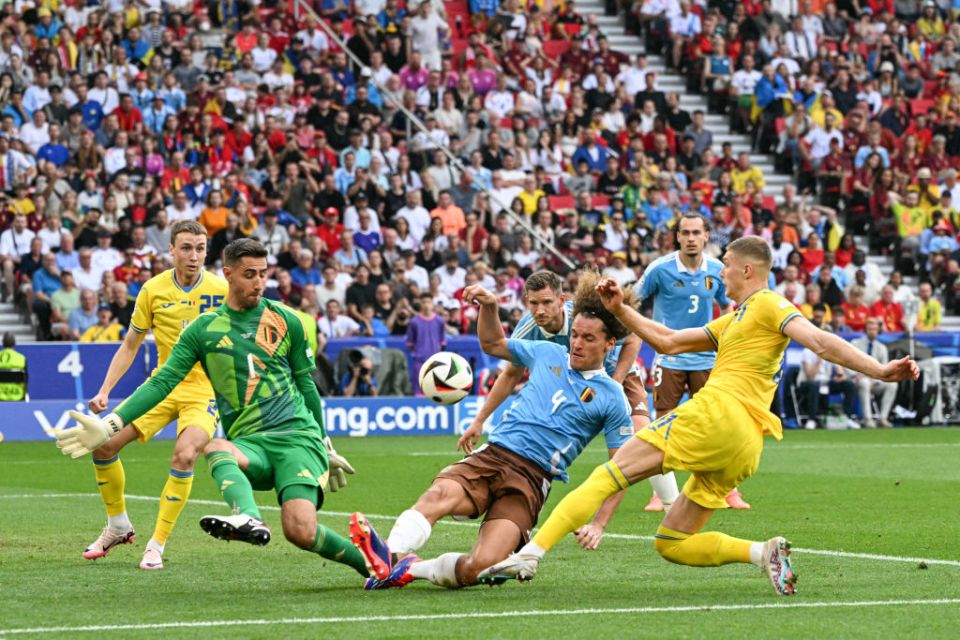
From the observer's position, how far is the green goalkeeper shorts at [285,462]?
854 centimetres

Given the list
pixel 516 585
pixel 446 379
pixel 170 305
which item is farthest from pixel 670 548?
pixel 170 305

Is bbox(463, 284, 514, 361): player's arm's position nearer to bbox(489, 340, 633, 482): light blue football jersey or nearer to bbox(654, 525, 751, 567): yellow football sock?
bbox(489, 340, 633, 482): light blue football jersey

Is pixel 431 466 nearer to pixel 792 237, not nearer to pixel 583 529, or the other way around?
pixel 583 529

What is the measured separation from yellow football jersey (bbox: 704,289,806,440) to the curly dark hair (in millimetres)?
632

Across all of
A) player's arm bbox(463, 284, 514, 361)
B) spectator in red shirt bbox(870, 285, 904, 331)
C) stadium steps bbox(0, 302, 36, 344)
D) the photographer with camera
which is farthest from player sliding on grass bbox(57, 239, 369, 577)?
spectator in red shirt bbox(870, 285, 904, 331)

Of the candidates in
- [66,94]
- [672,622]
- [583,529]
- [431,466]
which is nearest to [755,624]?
[672,622]

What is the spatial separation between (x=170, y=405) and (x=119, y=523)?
0.86m

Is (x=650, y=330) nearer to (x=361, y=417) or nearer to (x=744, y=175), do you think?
(x=361, y=417)

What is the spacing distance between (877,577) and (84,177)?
17.9 meters

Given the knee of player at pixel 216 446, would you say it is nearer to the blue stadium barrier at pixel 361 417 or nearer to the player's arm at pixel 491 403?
the player's arm at pixel 491 403

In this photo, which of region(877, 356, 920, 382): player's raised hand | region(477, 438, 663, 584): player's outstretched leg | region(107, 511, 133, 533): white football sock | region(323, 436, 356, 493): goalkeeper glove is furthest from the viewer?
region(107, 511, 133, 533): white football sock

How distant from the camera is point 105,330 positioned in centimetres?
2266

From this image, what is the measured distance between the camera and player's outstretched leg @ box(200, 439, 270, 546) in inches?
305

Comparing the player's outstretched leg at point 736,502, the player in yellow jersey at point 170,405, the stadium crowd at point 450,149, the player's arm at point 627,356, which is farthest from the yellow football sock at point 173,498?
the stadium crowd at point 450,149
